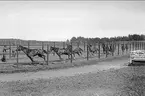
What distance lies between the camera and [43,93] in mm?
6738

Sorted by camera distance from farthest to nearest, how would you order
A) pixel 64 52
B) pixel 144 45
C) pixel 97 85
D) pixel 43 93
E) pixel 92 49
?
pixel 144 45
pixel 92 49
pixel 64 52
pixel 97 85
pixel 43 93

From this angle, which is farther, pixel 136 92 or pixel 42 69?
pixel 42 69

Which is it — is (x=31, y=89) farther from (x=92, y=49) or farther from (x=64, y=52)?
(x=92, y=49)

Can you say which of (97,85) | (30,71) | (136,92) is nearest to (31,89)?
(97,85)

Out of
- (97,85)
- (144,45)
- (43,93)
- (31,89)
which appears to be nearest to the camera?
(43,93)

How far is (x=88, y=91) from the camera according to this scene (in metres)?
7.14

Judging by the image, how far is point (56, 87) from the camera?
7.72m

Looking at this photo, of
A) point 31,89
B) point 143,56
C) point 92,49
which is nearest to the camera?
point 31,89

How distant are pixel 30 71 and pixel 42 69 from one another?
0.97 metres

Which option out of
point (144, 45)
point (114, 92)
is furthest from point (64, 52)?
point (144, 45)

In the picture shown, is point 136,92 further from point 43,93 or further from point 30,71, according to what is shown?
point 30,71

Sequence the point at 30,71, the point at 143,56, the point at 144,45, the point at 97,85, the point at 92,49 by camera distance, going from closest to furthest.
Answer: the point at 97,85, the point at 30,71, the point at 143,56, the point at 92,49, the point at 144,45

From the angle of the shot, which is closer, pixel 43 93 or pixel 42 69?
pixel 43 93

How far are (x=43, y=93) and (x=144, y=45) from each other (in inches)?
1636
